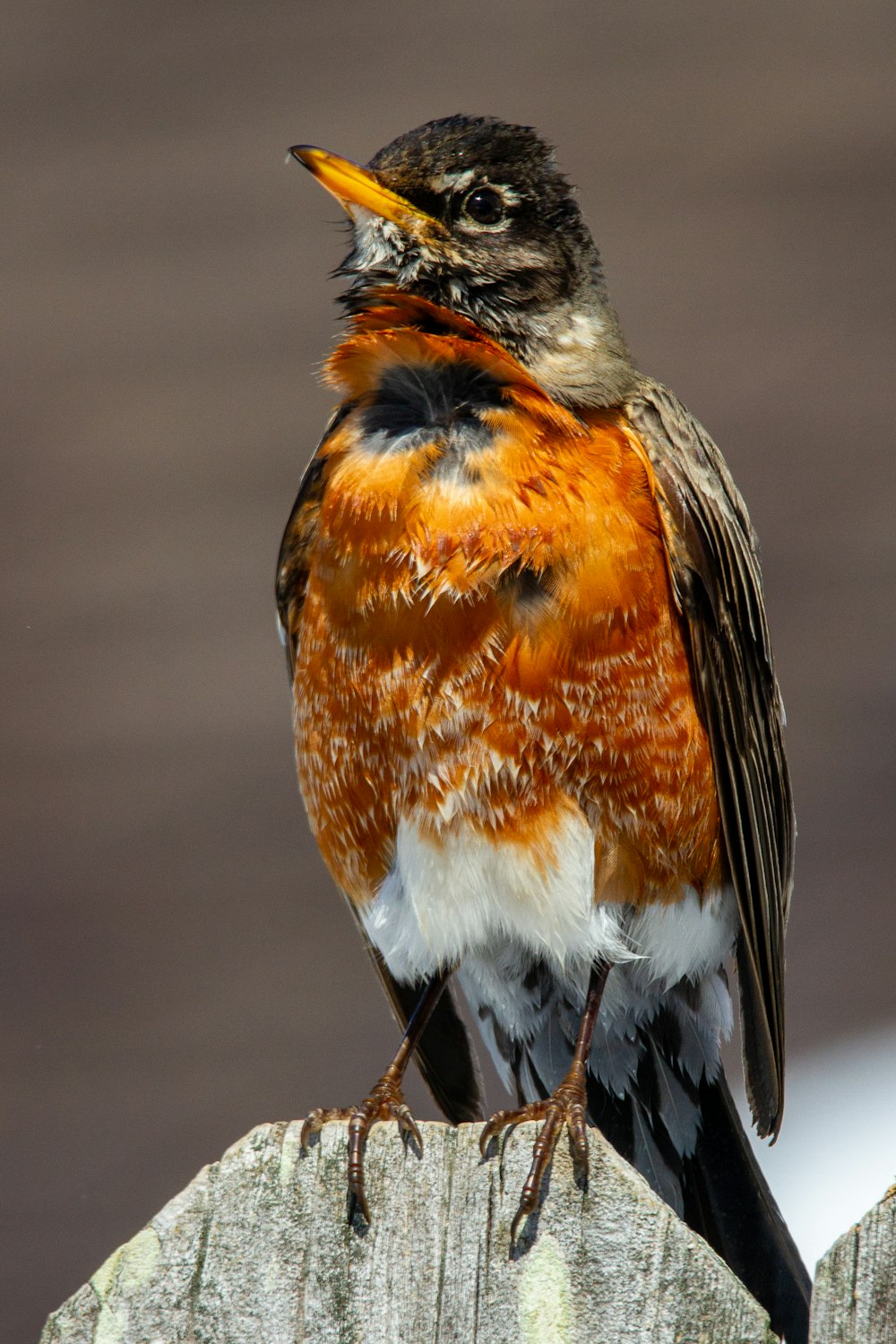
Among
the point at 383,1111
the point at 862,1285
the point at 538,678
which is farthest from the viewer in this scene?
the point at 538,678


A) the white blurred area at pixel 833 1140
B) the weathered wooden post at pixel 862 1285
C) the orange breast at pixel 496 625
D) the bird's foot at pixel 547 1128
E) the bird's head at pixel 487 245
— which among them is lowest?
the weathered wooden post at pixel 862 1285

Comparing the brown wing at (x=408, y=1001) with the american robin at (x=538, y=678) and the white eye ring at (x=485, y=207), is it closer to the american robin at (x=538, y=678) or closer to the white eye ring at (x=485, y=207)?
the american robin at (x=538, y=678)

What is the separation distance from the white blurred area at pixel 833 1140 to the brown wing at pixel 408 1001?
87cm

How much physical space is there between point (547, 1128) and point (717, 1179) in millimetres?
775

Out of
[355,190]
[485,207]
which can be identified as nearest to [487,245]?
[485,207]

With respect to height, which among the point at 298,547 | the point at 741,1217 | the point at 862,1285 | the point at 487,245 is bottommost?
the point at 862,1285

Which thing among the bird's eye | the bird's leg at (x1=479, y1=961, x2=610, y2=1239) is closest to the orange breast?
the bird's leg at (x1=479, y1=961, x2=610, y2=1239)

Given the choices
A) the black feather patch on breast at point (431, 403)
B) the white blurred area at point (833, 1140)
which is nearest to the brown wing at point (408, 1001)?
the black feather patch on breast at point (431, 403)

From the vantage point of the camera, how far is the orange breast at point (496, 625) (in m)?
2.59

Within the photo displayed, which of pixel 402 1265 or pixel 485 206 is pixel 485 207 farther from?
pixel 402 1265

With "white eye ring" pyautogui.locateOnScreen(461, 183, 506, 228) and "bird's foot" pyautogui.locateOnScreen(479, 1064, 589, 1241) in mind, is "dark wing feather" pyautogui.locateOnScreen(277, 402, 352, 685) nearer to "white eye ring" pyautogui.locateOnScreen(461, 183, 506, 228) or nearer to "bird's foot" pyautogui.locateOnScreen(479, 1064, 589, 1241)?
"white eye ring" pyautogui.locateOnScreen(461, 183, 506, 228)

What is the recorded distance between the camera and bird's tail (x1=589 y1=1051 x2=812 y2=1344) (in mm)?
2439

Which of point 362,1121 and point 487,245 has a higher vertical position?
point 487,245

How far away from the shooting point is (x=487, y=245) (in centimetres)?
287
